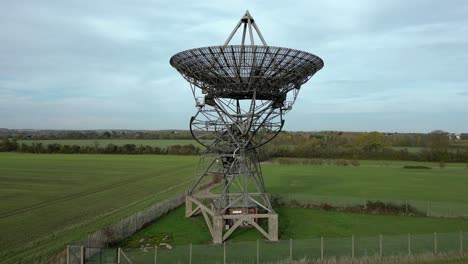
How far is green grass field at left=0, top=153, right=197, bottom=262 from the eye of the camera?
22.0 metres

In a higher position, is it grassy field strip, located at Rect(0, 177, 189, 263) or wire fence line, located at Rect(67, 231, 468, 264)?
wire fence line, located at Rect(67, 231, 468, 264)

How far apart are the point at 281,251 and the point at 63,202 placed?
24.6 m

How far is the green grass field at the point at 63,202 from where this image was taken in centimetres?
2202

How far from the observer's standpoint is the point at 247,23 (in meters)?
22.5

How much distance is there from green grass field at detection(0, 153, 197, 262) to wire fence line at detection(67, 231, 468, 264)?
4.70 metres

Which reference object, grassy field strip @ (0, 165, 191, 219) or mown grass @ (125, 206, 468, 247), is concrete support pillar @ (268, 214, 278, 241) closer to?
mown grass @ (125, 206, 468, 247)

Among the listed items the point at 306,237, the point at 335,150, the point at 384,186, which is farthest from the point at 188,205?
the point at 335,150

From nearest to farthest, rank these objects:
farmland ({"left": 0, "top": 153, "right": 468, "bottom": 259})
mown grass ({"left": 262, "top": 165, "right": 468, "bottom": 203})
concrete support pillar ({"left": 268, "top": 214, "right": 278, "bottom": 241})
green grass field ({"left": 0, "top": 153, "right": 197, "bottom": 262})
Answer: concrete support pillar ({"left": 268, "top": 214, "right": 278, "bottom": 241}) → green grass field ({"left": 0, "top": 153, "right": 197, "bottom": 262}) → farmland ({"left": 0, "top": 153, "right": 468, "bottom": 259}) → mown grass ({"left": 262, "top": 165, "right": 468, "bottom": 203})

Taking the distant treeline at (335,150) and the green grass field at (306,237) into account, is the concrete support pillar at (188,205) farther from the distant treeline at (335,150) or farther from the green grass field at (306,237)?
the distant treeline at (335,150)

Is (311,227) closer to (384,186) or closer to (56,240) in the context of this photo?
(56,240)

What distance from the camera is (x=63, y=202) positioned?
35.7m

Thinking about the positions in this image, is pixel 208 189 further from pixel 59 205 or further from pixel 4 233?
pixel 4 233

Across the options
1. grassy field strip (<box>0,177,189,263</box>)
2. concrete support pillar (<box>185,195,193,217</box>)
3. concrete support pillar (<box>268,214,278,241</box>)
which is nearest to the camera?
grassy field strip (<box>0,177,189,263</box>)

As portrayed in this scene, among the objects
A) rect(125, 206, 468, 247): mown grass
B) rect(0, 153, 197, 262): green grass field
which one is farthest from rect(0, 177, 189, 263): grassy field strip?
rect(125, 206, 468, 247): mown grass
